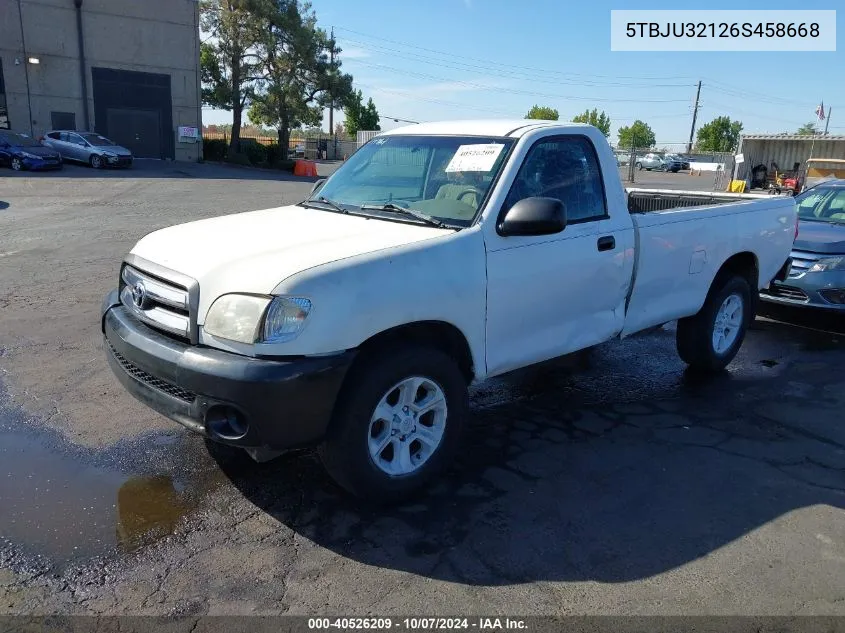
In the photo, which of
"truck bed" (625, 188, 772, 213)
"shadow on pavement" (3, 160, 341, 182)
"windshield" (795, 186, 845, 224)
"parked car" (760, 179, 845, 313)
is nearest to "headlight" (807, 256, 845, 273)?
"parked car" (760, 179, 845, 313)

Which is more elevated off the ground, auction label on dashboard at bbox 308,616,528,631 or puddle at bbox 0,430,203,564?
puddle at bbox 0,430,203,564

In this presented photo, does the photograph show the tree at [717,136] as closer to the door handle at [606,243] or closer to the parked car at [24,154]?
the parked car at [24,154]

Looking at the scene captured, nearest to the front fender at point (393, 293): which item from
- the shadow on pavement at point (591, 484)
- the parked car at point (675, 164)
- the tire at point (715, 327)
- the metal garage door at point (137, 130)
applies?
the shadow on pavement at point (591, 484)

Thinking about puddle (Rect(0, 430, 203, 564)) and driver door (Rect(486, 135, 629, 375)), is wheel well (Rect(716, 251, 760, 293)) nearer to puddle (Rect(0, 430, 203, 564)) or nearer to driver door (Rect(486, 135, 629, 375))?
driver door (Rect(486, 135, 629, 375))

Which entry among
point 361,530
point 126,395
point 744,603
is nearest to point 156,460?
point 126,395

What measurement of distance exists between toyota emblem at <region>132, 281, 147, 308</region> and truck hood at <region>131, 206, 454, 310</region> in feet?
0.54

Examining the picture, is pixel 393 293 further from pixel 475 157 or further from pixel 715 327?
pixel 715 327

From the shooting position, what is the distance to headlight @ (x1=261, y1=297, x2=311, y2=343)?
297 centimetres

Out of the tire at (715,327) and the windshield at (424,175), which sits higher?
the windshield at (424,175)

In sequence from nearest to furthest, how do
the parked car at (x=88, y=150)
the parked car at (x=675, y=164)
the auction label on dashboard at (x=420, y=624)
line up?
the auction label on dashboard at (x=420, y=624), the parked car at (x=88, y=150), the parked car at (x=675, y=164)

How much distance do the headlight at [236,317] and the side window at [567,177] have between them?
64.2 inches

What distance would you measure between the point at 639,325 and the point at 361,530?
2.61 metres

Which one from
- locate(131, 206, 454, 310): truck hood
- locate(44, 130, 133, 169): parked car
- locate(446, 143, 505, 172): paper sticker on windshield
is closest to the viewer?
locate(131, 206, 454, 310): truck hood

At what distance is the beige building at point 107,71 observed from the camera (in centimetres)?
3105
